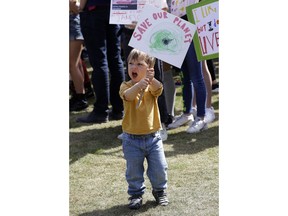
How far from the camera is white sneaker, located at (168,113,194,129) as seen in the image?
5770mm

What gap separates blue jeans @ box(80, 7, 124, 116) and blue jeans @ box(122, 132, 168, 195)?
2064 millimetres

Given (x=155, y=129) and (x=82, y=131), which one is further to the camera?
(x=82, y=131)

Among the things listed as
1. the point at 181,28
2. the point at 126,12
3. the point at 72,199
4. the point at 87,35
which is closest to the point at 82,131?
the point at 87,35

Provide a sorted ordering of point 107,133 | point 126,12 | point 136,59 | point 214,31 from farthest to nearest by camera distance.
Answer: point 107,133 < point 126,12 < point 214,31 < point 136,59

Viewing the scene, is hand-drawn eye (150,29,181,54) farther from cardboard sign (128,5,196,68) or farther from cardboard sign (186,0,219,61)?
cardboard sign (186,0,219,61)

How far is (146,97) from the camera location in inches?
151

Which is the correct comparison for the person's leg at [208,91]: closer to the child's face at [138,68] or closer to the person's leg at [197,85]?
the person's leg at [197,85]

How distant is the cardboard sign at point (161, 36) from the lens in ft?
12.7

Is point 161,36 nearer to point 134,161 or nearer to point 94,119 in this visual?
point 134,161

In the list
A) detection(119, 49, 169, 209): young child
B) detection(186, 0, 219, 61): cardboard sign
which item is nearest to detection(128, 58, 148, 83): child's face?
detection(119, 49, 169, 209): young child

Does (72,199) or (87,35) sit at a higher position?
(87,35)

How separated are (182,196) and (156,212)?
28 centimetres

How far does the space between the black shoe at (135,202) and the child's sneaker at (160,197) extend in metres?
0.10

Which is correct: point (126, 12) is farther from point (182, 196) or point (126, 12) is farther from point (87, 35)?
point (182, 196)
